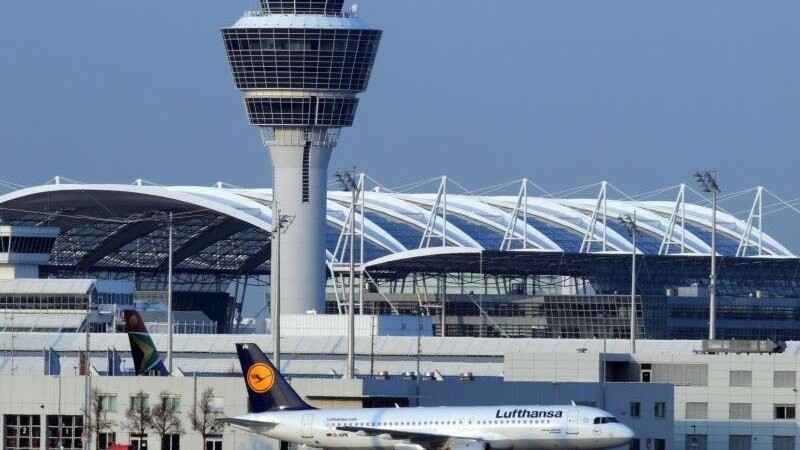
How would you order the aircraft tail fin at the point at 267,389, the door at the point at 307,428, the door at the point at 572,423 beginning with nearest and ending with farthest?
1. the door at the point at 572,423
2. the door at the point at 307,428
3. the aircraft tail fin at the point at 267,389

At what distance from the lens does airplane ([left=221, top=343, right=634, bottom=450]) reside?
7931cm

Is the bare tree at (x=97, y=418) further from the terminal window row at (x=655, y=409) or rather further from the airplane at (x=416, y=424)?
the terminal window row at (x=655, y=409)

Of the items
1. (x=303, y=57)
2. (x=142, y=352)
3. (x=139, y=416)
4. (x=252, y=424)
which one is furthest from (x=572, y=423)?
(x=303, y=57)

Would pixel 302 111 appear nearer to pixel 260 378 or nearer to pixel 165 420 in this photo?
pixel 165 420

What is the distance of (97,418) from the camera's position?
89.6m

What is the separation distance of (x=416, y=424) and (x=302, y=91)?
96317 mm

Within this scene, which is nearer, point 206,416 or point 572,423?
point 572,423

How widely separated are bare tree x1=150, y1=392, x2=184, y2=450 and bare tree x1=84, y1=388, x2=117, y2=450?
219 cm

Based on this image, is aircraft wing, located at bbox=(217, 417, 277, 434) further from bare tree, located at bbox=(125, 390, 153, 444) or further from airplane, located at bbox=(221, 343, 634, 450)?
bare tree, located at bbox=(125, 390, 153, 444)

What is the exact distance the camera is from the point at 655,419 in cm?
9850

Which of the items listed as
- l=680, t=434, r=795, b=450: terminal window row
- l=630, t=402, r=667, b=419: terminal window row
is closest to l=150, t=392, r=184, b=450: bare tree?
l=630, t=402, r=667, b=419: terminal window row

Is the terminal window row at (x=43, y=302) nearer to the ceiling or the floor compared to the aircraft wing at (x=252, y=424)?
nearer to the ceiling

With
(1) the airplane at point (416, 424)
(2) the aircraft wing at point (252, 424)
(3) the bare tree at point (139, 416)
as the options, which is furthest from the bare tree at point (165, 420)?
(2) the aircraft wing at point (252, 424)

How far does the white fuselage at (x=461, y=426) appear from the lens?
260ft
